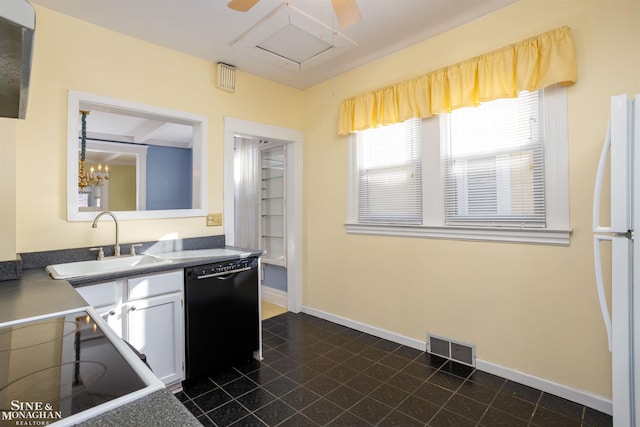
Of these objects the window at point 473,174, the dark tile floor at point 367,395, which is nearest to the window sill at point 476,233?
the window at point 473,174

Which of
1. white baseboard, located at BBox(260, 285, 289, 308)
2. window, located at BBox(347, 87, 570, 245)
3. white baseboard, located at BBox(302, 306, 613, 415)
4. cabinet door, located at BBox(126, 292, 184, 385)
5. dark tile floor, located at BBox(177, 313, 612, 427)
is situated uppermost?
window, located at BBox(347, 87, 570, 245)

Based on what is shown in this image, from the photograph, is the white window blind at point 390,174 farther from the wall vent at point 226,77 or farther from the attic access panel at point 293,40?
the wall vent at point 226,77

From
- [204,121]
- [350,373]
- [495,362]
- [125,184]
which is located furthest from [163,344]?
[125,184]

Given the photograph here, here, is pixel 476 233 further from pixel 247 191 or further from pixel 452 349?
pixel 247 191

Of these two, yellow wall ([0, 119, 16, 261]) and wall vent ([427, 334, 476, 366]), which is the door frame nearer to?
wall vent ([427, 334, 476, 366])

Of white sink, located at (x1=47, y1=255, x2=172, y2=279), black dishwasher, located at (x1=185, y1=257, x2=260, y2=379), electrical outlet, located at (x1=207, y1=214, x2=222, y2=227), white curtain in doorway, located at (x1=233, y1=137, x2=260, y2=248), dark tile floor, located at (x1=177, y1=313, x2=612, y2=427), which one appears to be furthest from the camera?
white curtain in doorway, located at (x1=233, y1=137, x2=260, y2=248)

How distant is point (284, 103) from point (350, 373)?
2807 mm

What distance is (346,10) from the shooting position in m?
1.61

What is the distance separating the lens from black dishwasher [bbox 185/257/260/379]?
221 centimetres

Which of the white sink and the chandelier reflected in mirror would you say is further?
the chandelier reflected in mirror

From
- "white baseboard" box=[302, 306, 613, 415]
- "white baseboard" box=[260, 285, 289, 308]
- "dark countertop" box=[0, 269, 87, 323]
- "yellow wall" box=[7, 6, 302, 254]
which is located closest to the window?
"white baseboard" box=[302, 306, 613, 415]

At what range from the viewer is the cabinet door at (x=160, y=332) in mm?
2008

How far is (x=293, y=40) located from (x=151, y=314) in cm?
216

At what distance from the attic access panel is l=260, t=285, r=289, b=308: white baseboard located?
2587 mm
